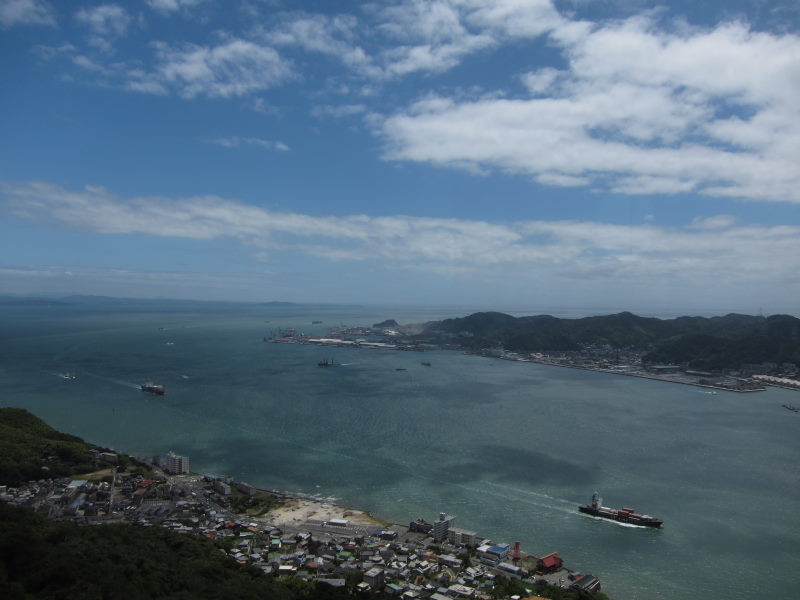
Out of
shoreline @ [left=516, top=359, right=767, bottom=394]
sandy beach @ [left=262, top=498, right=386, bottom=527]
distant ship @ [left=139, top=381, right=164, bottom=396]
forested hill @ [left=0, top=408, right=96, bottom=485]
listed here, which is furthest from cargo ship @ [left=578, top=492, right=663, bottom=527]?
shoreline @ [left=516, top=359, right=767, bottom=394]

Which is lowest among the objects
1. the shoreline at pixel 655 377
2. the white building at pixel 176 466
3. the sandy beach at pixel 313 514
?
the sandy beach at pixel 313 514

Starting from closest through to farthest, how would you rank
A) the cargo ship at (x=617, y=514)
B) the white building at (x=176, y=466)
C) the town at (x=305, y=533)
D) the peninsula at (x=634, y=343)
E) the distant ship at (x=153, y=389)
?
the town at (x=305, y=533) < the cargo ship at (x=617, y=514) < the white building at (x=176, y=466) < the distant ship at (x=153, y=389) < the peninsula at (x=634, y=343)

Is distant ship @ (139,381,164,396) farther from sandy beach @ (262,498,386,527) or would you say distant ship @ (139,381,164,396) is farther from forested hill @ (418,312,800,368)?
forested hill @ (418,312,800,368)

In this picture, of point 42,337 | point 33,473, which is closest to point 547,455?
point 33,473

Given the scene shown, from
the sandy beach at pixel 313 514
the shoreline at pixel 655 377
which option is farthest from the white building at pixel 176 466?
Result: the shoreline at pixel 655 377

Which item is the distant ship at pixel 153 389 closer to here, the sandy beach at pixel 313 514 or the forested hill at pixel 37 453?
the forested hill at pixel 37 453

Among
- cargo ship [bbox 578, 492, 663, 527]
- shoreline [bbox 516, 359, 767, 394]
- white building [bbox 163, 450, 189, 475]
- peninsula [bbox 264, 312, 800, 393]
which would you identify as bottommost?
white building [bbox 163, 450, 189, 475]

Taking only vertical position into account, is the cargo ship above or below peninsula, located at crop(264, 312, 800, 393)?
below
